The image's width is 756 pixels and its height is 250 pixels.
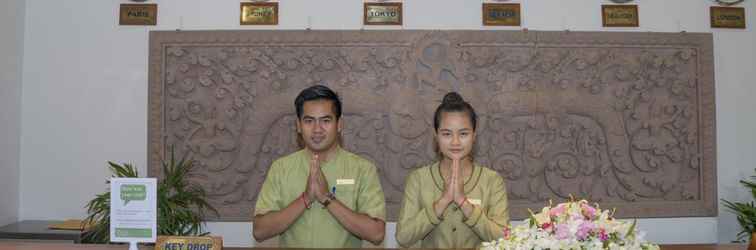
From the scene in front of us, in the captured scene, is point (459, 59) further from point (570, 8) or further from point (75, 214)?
point (75, 214)

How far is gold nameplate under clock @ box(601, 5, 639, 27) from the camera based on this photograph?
392 cm

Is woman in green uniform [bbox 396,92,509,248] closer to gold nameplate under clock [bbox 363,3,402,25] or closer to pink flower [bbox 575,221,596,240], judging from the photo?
pink flower [bbox 575,221,596,240]

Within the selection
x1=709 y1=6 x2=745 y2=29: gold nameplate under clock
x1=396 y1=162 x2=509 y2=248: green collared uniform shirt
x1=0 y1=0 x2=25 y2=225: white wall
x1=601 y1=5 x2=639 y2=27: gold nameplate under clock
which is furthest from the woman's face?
x1=0 y1=0 x2=25 y2=225: white wall

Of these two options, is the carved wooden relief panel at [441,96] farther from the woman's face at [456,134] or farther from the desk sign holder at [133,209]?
the desk sign holder at [133,209]

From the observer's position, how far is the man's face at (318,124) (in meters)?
2.27

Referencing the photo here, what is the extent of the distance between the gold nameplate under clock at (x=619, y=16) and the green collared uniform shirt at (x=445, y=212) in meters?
2.18

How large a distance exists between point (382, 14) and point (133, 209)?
8.00 ft

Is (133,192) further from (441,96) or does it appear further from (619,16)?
(619,16)

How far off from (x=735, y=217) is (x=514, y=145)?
1730 mm

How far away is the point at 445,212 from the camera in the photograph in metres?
2.25

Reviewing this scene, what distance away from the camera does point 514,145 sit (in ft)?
12.6

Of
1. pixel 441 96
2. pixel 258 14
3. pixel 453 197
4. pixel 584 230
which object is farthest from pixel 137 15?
pixel 584 230

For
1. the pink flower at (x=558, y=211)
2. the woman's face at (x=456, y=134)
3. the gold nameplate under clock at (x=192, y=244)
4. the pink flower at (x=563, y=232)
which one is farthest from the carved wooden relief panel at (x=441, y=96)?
the pink flower at (x=563, y=232)

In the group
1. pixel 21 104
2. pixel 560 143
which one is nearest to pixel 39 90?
pixel 21 104
